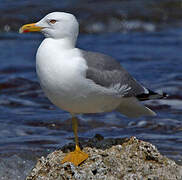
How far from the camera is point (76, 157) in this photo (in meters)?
4.89

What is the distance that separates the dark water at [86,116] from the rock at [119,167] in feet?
4.01

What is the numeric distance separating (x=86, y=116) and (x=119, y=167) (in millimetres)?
3987

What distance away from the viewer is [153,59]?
12.3 meters

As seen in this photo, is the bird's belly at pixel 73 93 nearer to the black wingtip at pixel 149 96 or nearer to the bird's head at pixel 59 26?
the bird's head at pixel 59 26

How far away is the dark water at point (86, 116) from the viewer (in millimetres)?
7039

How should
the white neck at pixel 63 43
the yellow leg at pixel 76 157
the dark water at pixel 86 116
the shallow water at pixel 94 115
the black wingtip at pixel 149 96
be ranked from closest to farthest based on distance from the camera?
the yellow leg at pixel 76 157 → the white neck at pixel 63 43 → the black wingtip at pixel 149 96 → the dark water at pixel 86 116 → the shallow water at pixel 94 115

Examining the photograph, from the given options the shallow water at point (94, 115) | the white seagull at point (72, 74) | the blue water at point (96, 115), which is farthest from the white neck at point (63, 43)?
the blue water at point (96, 115)

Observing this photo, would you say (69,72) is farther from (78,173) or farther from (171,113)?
(171,113)

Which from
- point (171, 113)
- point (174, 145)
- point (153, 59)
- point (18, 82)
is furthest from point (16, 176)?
point (153, 59)

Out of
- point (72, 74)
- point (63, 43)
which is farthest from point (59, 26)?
point (72, 74)

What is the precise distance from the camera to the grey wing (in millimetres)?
5000

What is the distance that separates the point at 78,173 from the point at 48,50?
3.78 ft

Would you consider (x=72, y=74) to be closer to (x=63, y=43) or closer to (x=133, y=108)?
(x=63, y=43)

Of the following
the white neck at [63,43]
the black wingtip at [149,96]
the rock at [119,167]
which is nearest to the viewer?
the rock at [119,167]
